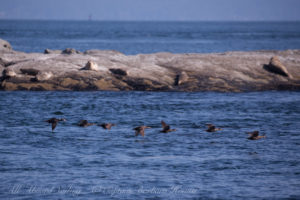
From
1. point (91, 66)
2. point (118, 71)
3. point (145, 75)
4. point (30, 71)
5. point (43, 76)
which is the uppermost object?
point (91, 66)

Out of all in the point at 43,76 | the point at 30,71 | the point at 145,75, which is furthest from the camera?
the point at 145,75

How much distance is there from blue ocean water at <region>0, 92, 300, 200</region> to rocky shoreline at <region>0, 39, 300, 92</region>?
1.28m

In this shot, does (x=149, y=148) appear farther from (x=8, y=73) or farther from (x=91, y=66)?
(x=8, y=73)

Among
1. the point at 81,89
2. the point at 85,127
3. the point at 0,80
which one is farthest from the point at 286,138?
the point at 0,80

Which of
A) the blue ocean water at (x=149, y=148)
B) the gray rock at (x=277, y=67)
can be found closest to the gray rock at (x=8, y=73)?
the blue ocean water at (x=149, y=148)

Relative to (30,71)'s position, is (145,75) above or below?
above

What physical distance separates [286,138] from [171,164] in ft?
20.9

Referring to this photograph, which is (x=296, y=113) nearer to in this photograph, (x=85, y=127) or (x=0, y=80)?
(x=85, y=127)

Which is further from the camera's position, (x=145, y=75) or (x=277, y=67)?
(x=277, y=67)

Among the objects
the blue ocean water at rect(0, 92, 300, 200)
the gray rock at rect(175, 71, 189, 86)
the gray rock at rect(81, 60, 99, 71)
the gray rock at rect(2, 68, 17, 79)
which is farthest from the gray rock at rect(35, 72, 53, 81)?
the gray rock at rect(175, 71, 189, 86)

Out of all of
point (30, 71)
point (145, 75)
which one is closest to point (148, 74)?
point (145, 75)

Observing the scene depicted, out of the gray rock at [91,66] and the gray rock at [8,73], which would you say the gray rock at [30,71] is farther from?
the gray rock at [91,66]

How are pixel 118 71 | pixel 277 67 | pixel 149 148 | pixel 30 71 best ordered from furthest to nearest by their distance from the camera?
pixel 277 67 → pixel 118 71 → pixel 30 71 → pixel 149 148

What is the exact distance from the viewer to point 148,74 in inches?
Result: 1310
